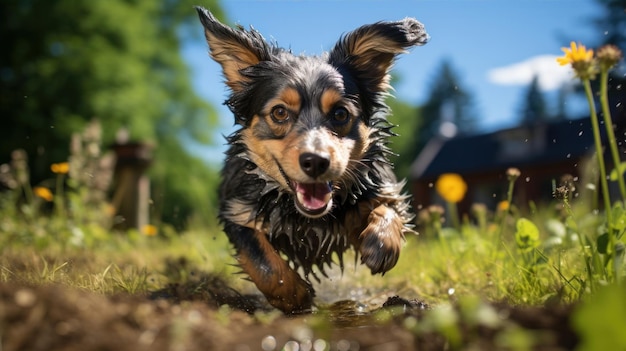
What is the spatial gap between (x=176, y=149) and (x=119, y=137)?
39.1ft

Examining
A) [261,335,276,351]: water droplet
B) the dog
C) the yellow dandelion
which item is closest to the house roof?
the dog

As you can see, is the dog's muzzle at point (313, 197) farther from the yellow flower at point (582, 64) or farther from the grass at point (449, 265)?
the yellow flower at point (582, 64)

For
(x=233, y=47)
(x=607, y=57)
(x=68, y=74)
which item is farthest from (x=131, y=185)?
(x=68, y=74)

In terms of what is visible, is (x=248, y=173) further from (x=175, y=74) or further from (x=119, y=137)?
(x=175, y=74)

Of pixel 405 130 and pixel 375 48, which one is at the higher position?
pixel 405 130

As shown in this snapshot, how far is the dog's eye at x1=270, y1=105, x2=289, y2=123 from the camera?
3.29 m

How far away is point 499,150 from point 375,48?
20613 mm

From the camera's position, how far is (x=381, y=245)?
3.03m

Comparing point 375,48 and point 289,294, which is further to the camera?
point 375,48

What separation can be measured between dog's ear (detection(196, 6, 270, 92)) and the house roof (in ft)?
46.7

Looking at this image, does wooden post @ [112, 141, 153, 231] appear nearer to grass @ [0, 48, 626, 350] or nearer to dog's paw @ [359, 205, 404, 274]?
grass @ [0, 48, 626, 350]

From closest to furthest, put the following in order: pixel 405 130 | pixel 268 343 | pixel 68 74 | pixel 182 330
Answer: pixel 182 330 < pixel 268 343 < pixel 68 74 < pixel 405 130

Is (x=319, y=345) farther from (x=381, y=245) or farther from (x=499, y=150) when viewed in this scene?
(x=499, y=150)

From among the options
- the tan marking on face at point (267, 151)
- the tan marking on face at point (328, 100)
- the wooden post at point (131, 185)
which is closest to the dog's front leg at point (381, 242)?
the tan marking on face at point (267, 151)
